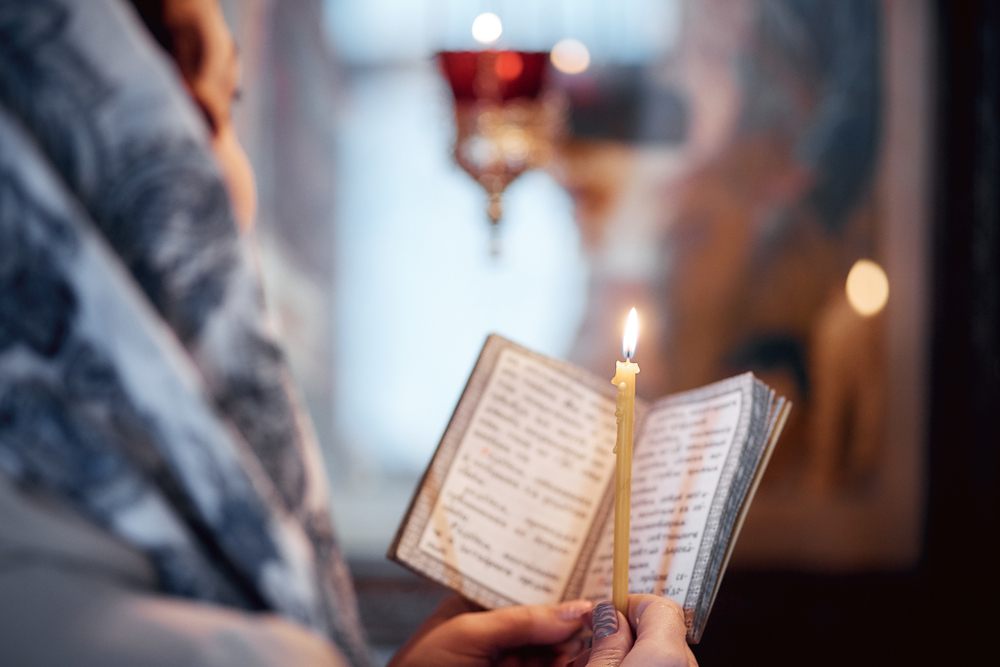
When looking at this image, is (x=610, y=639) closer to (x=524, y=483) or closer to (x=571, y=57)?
(x=524, y=483)

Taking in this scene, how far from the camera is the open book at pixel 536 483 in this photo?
53cm

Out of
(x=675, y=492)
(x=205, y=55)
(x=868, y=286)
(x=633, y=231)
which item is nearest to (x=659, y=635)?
(x=675, y=492)

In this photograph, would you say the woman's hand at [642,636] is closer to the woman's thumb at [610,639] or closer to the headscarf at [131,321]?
the woman's thumb at [610,639]

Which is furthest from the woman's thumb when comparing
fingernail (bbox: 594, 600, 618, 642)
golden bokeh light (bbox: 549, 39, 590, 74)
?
golden bokeh light (bbox: 549, 39, 590, 74)

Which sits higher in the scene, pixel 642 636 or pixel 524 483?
pixel 524 483

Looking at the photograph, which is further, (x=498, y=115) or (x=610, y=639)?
(x=498, y=115)

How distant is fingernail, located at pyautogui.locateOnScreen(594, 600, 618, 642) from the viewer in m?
0.42

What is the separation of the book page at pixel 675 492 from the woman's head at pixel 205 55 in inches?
16.0

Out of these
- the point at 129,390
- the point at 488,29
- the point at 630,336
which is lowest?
the point at 129,390

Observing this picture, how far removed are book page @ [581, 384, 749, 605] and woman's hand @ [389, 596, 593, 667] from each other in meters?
0.04

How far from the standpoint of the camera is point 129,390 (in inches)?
13.2

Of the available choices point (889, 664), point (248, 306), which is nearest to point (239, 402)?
point (248, 306)

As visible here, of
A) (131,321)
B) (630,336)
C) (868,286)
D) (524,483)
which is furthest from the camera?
(868,286)

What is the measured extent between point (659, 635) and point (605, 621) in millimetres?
51
